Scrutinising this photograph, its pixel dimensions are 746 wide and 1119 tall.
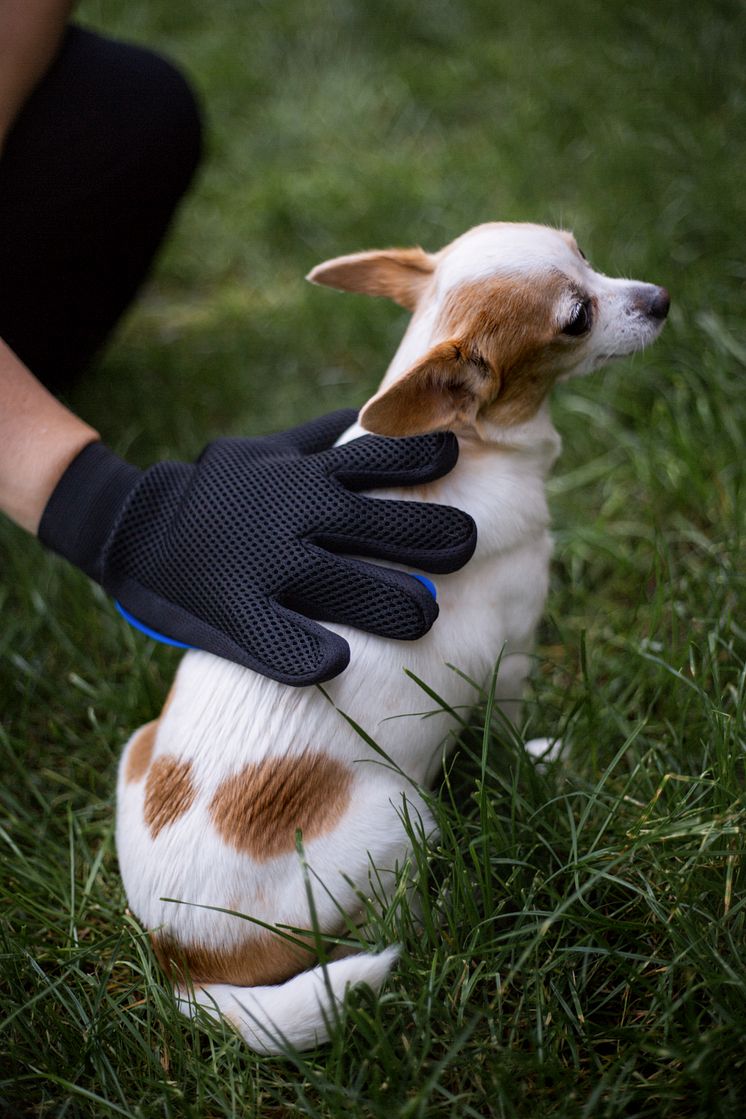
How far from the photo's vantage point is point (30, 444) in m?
1.83

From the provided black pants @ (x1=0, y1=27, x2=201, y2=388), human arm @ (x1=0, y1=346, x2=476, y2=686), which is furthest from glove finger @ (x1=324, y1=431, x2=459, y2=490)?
black pants @ (x1=0, y1=27, x2=201, y2=388)

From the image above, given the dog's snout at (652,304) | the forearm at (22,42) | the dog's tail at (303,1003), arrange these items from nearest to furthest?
the dog's tail at (303,1003) < the dog's snout at (652,304) < the forearm at (22,42)

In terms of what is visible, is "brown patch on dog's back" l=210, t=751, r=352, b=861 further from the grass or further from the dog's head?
the dog's head

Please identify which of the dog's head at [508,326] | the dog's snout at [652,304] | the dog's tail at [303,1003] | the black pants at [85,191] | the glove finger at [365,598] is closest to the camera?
the dog's tail at [303,1003]

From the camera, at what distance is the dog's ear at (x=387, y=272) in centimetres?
194

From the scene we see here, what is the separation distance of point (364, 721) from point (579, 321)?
0.87 meters

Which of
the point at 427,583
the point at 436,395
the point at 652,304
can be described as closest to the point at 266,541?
the point at 427,583

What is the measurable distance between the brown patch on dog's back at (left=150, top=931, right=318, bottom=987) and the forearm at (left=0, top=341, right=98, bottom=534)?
861 millimetres

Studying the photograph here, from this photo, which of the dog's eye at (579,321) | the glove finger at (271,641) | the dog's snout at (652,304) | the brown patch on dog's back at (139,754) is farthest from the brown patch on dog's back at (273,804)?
the dog's snout at (652,304)

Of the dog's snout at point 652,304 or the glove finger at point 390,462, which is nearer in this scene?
the glove finger at point 390,462

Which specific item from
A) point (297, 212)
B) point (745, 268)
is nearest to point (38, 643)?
point (297, 212)

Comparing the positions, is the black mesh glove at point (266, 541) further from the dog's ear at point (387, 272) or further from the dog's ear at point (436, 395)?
the dog's ear at point (387, 272)

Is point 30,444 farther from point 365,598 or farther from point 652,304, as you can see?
Answer: point 652,304

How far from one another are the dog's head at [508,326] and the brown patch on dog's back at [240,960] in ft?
2.89
